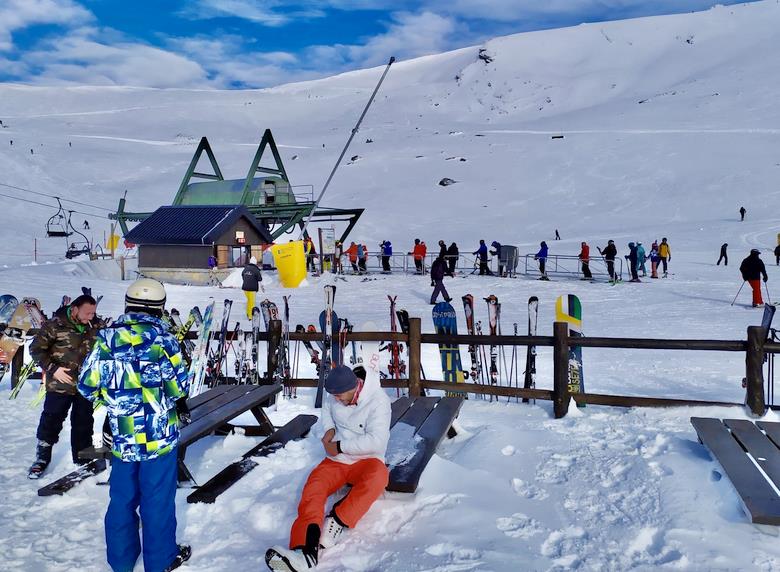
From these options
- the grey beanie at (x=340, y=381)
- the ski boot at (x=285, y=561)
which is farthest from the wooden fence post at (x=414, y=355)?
the ski boot at (x=285, y=561)

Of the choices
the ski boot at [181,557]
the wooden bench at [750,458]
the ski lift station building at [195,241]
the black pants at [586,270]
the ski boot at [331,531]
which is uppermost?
the ski lift station building at [195,241]

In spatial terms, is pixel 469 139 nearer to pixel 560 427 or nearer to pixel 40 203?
pixel 40 203

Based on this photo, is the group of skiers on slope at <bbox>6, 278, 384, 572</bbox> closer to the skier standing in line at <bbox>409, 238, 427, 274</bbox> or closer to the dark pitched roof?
the skier standing in line at <bbox>409, 238, 427, 274</bbox>

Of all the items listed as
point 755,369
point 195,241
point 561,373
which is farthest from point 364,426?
point 195,241

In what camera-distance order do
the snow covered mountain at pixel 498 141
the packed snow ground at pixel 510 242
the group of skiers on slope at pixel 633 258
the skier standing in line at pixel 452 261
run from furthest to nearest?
the snow covered mountain at pixel 498 141 → the skier standing in line at pixel 452 261 → the group of skiers on slope at pixel 633 258 → the packed snow ground at pixel 510 242

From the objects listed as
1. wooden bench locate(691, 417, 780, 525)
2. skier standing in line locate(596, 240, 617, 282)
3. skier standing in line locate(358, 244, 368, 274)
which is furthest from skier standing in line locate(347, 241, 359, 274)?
wooden bench locate(691, 417, 780, 525)

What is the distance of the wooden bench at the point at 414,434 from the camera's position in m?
4.43

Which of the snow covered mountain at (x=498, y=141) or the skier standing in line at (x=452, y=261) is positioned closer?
the skier standing in line at (x=452, y=261)

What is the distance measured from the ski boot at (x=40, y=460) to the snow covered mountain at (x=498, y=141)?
1280 inches

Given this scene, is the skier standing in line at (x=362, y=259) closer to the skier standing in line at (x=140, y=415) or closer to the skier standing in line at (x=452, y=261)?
the skier standing in line at (x=452, y=261)

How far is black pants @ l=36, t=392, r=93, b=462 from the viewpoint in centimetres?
549

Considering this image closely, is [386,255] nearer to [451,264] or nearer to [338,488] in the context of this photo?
[451,264]

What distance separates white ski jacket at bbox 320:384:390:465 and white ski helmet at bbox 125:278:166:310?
1.44 metres

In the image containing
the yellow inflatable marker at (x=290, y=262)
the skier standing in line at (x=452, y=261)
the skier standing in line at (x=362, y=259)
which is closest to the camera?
the yellow inflatable marker at (x=290, y=262)
